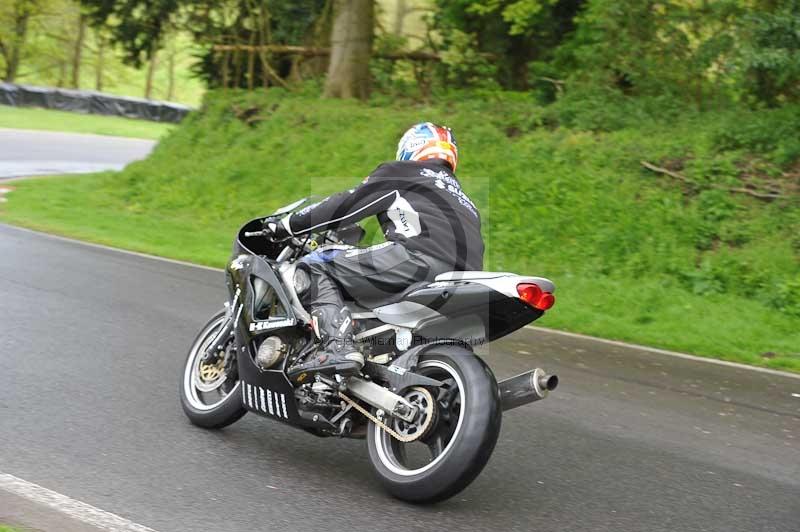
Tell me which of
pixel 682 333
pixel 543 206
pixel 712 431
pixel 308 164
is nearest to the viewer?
pixel 712 431

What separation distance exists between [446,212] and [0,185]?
56.0ft

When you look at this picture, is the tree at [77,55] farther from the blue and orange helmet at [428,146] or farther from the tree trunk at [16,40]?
the blue and orange helmet at [428,146]

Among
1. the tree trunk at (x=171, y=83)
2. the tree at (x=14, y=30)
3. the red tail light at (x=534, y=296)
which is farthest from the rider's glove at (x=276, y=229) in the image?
the tree trunk at (x=171, y=83)

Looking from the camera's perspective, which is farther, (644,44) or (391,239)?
(644,44)

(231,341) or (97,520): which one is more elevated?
(231,341)

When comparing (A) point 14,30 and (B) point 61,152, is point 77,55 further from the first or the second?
(B) point 61,152

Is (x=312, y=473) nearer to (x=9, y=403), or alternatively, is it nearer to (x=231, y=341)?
(x=231, y=341)

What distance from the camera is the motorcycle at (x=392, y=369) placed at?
4.90 m

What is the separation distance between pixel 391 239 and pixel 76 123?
40237 millimetres

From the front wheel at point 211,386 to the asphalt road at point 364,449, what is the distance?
114 millimetres

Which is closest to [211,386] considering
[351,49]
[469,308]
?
[469,308]

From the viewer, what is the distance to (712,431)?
7109 mm

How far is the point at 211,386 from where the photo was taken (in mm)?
6344

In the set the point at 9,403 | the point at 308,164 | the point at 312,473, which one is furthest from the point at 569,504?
the point at 308,164
